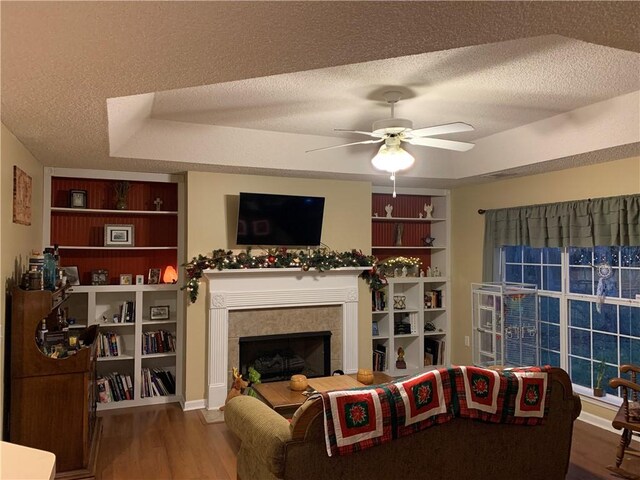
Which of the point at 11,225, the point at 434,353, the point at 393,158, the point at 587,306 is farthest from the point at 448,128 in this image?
the point at 434,353

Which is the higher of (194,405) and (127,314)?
(127,314)

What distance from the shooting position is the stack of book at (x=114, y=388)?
Result: 4828 mm

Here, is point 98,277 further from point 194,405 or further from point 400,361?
point 400,361

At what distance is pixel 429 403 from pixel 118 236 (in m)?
3.78

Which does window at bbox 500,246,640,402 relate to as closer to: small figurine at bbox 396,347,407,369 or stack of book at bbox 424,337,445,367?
stack of book at bbox 424,337,445,367

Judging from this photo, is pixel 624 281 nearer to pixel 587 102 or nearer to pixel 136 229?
pixel 587 102

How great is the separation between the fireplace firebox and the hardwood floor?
0.82m

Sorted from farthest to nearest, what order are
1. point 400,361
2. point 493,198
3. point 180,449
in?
point 400,361
point 493,198
point 180,449

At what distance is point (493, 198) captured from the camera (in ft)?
18.7

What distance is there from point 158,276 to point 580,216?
431 centimetres

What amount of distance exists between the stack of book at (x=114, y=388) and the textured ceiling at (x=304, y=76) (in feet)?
7.03

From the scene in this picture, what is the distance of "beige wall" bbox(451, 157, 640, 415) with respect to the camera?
431cm

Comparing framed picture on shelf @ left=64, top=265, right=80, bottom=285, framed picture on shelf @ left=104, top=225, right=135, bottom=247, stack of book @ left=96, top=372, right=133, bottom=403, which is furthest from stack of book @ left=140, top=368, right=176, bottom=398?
framed picture on shelf @ left=104, top=225, right=135, bottom=247

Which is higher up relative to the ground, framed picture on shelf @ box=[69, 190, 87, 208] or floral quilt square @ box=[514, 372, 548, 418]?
framed picture on shelf @ box=[69, 190, 87, 208]
